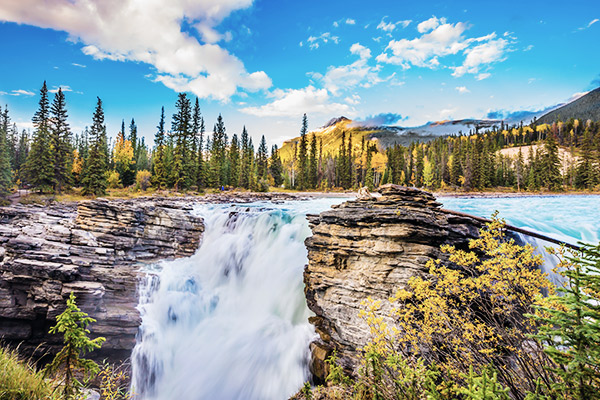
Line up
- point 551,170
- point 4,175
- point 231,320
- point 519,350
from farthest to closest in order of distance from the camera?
point 551,170
point 4,175
point 231,320
point 519,350

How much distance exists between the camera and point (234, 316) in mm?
12953

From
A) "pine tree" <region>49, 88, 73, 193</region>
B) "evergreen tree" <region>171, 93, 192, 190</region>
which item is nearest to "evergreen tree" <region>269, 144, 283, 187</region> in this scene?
"evergreen tree" <region>171, 93, 192, 190</region>

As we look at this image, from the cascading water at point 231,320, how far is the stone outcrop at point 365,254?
1.35 metres

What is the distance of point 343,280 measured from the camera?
10.1 m

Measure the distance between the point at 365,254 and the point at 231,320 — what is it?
7789mm

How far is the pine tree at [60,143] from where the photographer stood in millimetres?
36562

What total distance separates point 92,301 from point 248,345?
300 inches

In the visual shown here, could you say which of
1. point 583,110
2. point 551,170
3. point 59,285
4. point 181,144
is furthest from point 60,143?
point 583,110

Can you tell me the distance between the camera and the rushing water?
32.1ft

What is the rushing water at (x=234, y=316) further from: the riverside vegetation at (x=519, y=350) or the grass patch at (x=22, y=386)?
the grass patch at (x=22, y=386)

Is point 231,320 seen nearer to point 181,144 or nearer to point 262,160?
point 181,144

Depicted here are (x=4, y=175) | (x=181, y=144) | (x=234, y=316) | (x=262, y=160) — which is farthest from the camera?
(x=262, y=160)

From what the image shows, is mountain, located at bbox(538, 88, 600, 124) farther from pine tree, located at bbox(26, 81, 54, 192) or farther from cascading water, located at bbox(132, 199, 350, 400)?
pine tree, located at bbox(26, 81, 54, 192)

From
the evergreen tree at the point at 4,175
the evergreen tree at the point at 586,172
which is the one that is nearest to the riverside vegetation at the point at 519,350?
the evergreen tree at the point at 4,175
